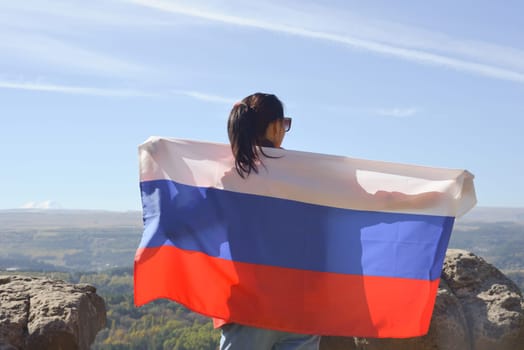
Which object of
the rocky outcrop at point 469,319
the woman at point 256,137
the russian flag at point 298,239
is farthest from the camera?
the rocky outcrop at point 469,319

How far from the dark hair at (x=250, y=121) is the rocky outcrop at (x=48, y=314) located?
5.34 ft

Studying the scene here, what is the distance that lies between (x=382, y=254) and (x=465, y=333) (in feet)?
7.48

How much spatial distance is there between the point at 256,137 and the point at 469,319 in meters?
3.34

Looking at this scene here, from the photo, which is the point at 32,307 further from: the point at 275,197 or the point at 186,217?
the point at 275,197

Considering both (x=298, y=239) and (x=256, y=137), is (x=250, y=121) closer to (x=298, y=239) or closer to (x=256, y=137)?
(x=256, y=137)

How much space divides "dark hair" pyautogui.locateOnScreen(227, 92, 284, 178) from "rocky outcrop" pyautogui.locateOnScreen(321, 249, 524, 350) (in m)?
2.91

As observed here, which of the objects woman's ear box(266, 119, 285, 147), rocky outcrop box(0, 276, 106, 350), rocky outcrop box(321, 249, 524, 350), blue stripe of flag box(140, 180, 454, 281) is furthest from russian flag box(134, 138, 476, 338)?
rocky outcrop box(321, 249, 524, 350)

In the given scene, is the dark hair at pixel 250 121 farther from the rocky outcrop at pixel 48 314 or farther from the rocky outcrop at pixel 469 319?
the rocky outcrop at pixel 469 319

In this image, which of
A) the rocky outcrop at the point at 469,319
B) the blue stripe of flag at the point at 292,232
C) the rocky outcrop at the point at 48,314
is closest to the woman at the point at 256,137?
the blue stripe of flag at the point at 292,232

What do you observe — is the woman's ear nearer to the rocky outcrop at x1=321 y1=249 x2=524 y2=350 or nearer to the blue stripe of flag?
the blue stripe of flag

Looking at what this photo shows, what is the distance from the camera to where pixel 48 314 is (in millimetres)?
4836

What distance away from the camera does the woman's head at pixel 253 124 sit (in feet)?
13.9

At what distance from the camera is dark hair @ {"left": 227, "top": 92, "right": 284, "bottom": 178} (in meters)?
4.24

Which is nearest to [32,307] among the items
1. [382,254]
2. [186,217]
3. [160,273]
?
[160,273]
